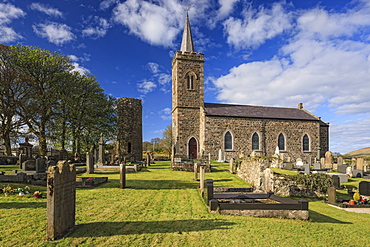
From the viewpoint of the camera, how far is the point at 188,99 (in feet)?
93.0

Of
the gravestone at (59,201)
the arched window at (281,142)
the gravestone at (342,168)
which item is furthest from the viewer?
the arched window at (281,142)

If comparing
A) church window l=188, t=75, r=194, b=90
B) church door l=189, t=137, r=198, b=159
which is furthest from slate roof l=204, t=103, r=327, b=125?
church door l=189, t=137, r=198, b=159

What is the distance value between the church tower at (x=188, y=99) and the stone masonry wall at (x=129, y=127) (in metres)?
4.94

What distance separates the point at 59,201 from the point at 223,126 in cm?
2415

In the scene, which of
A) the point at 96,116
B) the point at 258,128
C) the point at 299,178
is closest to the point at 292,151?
the point at 258,128

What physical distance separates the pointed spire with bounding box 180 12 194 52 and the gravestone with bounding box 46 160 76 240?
90.3 ft

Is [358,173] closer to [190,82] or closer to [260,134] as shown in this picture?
[260,134]

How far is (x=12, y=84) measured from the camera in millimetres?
21781

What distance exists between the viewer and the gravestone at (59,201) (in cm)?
447

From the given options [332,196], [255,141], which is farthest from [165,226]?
[255,141]

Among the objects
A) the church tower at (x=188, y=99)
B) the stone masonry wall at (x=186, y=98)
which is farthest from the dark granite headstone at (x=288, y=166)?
the stone masonry wall at (x=186, y=98)

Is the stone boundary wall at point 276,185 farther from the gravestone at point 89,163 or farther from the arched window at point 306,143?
the arched window at point 306,143

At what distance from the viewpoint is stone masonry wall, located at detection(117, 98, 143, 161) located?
27.2 m

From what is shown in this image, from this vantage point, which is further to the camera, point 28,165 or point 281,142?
point 281,142
